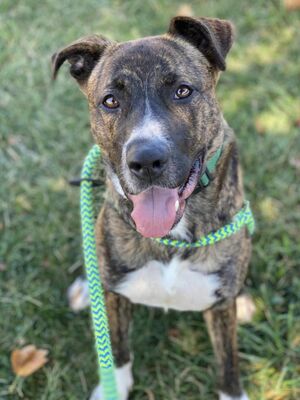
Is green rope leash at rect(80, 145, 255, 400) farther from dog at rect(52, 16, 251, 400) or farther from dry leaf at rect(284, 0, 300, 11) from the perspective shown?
dry leaf at rect(284, 0, 300, 11)

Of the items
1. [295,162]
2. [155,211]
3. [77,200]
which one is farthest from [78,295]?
[295,162]

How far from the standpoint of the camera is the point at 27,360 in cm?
381

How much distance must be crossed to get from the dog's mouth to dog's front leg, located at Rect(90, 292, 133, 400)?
791 millimetres

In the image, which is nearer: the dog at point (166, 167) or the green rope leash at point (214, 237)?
the dog at point (166, 167)

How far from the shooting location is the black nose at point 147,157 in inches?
98.2

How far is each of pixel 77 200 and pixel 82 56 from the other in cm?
178

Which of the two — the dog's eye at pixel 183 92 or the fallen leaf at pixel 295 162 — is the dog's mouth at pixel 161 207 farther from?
the fallen leaf at pixel 295 162

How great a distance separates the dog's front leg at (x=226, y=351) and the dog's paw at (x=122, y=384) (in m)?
0.57

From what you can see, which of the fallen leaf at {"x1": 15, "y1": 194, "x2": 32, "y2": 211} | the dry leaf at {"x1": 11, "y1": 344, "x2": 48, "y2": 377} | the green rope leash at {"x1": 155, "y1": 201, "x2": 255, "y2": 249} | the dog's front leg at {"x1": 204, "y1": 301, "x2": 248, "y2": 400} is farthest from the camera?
the fallen leaf at {"x1": 15, "y1": 194, "x2": 32, "y2": 211}

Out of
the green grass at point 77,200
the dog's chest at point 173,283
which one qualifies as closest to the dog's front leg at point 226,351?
the green grass at point 77,200

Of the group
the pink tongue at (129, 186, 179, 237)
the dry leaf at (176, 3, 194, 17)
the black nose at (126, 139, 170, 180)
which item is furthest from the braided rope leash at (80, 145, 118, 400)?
the dry leaf at (176, 3, 194, 17)

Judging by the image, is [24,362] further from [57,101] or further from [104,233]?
[57,101]

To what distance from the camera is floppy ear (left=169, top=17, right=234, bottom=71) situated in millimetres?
2818

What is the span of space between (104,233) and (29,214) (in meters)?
1.65
